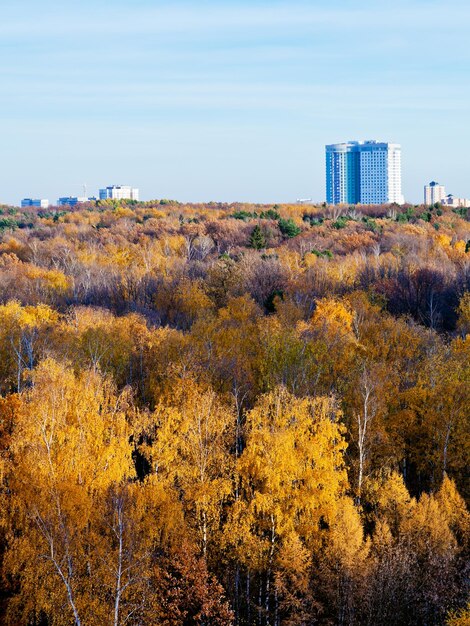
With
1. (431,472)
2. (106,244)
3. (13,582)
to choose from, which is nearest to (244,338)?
(431,472)

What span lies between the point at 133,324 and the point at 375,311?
47.4ft

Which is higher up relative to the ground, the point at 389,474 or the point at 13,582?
the point at 389,474

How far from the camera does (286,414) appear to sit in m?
29.9

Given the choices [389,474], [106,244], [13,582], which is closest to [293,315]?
[389,474]

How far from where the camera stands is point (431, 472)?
1355 inches

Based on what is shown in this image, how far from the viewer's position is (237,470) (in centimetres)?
2875

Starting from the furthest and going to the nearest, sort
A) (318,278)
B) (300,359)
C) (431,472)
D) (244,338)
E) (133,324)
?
(318,278) → (133,324) → (244,338) → (300,359) → (431,472)

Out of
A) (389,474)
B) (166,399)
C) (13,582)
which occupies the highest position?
(166,399)

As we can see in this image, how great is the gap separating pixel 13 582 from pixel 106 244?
68.8 meters

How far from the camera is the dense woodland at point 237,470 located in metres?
25.4

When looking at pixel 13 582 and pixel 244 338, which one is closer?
pixel 13 582

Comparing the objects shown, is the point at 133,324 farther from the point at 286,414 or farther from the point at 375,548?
the point at 375,548

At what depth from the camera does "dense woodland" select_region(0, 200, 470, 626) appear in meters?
25.4

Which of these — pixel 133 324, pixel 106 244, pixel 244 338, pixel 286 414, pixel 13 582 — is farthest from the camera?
pixel 106 244
